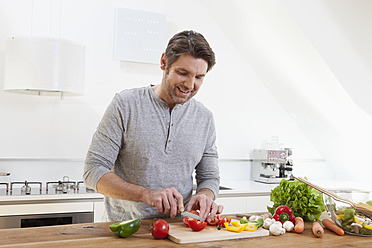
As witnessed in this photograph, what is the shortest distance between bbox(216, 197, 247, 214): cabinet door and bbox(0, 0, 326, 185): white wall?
0.75 meters

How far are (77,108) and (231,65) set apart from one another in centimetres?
158

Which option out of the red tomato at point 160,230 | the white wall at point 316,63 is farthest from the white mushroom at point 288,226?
the white wall at point 316,63

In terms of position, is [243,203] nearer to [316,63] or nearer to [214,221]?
[316,63]

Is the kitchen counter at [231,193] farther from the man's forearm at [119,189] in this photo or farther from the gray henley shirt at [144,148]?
the man's forearm at [119,189]

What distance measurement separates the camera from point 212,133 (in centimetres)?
222

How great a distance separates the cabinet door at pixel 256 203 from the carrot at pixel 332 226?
66.9 inches

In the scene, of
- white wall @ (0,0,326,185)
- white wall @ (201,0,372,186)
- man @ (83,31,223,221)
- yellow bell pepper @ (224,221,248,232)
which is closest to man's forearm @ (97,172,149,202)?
man @ (83,31,223,221)

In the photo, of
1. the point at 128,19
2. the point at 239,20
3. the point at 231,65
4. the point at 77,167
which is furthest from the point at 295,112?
the point at 77,167

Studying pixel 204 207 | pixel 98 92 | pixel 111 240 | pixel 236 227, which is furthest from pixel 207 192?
pixel 98 92

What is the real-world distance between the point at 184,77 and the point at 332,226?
89 cm

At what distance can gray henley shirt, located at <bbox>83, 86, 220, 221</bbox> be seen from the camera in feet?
6.30

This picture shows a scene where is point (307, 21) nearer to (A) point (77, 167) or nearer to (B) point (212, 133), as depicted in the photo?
(B) point (212, 133)

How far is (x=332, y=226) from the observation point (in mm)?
1799

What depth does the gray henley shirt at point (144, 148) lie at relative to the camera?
75.5 inches
